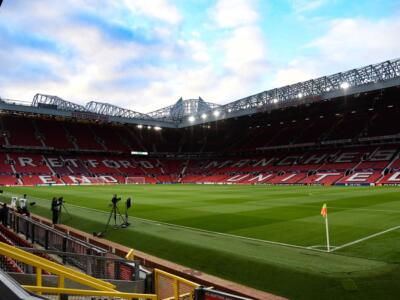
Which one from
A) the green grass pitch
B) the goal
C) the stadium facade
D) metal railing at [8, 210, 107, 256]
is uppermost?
the stadium facade

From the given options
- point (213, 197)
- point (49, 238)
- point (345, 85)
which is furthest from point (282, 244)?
point (345, 85)

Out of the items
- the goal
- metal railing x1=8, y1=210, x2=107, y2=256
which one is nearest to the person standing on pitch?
metal railing x1=8, y1=210, x2=107, y2=256

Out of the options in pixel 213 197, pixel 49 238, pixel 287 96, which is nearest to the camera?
pixel 49 238

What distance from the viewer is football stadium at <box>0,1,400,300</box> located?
27.5 feet

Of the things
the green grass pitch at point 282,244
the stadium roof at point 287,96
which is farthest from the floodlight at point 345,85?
the green grass pitch at point 282,244

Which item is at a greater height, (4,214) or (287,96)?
(287,96)

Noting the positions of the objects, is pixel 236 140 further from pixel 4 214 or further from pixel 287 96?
pixel 4 214

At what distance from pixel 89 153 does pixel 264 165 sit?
129ft

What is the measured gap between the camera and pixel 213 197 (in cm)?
3316

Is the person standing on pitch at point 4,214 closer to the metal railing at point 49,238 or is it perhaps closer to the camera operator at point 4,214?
the camera operator at point 4,214

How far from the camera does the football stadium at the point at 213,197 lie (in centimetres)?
839

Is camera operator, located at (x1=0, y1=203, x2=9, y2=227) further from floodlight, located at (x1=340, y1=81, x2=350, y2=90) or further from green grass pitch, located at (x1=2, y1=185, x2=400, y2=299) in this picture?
floodlight, located at (x1=340, y1=81, x2=350, y2=90)

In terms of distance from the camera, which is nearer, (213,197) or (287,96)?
(213,197)

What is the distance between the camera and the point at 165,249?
527 inches
